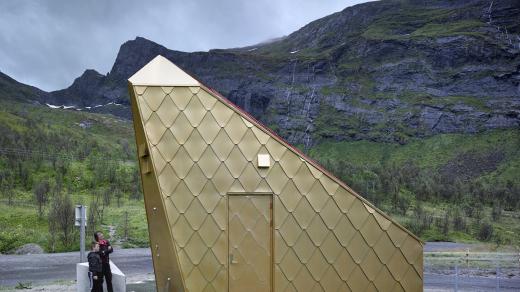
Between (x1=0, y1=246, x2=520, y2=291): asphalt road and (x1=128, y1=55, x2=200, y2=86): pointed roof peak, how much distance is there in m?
12.2

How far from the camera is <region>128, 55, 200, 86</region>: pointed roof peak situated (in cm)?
998

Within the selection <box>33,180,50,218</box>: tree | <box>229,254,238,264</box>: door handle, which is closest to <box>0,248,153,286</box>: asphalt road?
<box>33,180,50,218</box>: tree

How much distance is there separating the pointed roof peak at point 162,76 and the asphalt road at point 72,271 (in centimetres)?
1221

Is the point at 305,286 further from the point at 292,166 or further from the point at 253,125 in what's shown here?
the point at 253,125

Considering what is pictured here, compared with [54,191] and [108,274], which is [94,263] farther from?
[54,191]

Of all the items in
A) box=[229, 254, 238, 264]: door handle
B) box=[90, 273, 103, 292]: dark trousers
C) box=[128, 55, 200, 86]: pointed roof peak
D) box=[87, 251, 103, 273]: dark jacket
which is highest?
box=[128, 55, 200, 86]: pointed roof peak

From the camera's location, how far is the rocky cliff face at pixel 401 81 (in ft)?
416

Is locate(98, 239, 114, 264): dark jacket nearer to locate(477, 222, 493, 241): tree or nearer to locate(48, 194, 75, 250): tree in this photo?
locate(48, 194, 75, 250): tree

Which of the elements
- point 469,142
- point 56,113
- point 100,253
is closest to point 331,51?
point 469,142

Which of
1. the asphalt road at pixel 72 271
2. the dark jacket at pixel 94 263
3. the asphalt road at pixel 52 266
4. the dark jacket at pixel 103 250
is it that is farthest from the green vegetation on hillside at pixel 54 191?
the dark jacket at pixel 94 263

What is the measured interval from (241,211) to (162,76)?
309cm

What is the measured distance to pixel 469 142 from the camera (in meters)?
115

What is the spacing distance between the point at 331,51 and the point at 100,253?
546 ft

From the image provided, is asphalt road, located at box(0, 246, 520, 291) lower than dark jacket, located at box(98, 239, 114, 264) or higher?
lower
